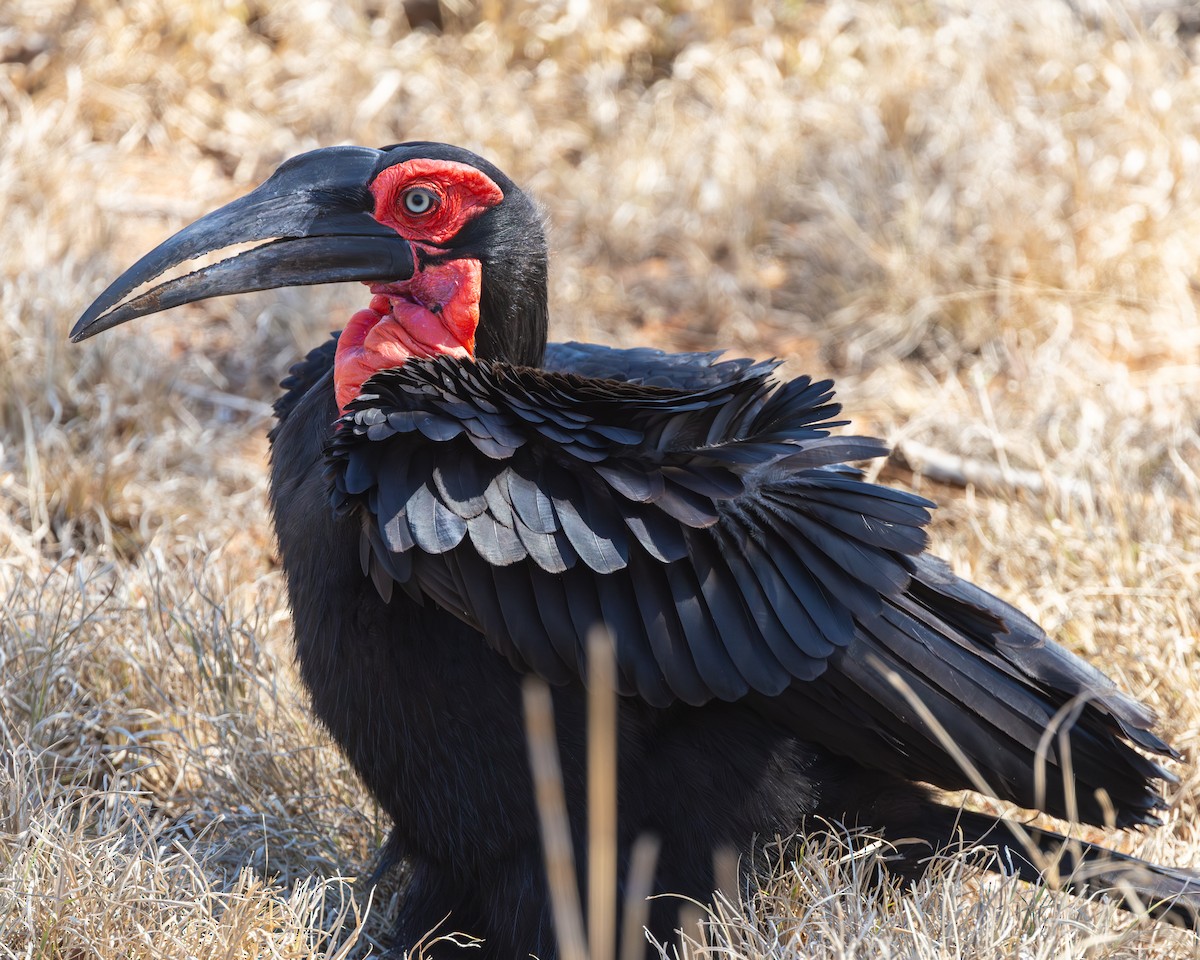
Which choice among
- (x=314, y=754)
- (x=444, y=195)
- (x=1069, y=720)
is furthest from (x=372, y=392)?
(x=1069, y=720)

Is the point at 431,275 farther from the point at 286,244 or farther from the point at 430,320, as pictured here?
the point at 286,244

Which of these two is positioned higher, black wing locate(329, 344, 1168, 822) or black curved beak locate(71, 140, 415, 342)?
black curved beak locate(71, 140, 415, 342)

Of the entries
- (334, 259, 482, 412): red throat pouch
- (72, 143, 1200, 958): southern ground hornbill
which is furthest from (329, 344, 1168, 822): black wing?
(334, 259, 482, 412): red throat pouch

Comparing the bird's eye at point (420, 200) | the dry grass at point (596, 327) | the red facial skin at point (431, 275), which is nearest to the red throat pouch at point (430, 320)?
the red facial skin at point (431, 275)

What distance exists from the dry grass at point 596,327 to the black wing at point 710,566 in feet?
0.97

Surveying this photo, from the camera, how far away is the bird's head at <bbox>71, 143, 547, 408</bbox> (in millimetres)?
2525

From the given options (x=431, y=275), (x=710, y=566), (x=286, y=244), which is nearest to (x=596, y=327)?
(x=431, y=275)

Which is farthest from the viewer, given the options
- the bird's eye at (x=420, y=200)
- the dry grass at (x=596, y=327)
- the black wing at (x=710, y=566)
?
the bird's eye at (x=420, y=200)

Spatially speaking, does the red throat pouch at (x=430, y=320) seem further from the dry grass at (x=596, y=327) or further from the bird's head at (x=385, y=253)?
the dry grass at (x=596, y=327)

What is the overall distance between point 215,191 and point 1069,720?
4.59 m

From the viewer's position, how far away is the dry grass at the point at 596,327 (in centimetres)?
248

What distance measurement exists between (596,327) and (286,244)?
2761 mm

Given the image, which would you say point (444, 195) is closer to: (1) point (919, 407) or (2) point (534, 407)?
(2) point (534, 407)

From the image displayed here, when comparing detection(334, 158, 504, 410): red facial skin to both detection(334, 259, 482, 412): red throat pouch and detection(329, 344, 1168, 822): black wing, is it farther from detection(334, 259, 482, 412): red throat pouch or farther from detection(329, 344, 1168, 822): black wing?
detection(329, 344, 1168, 822): black wing
